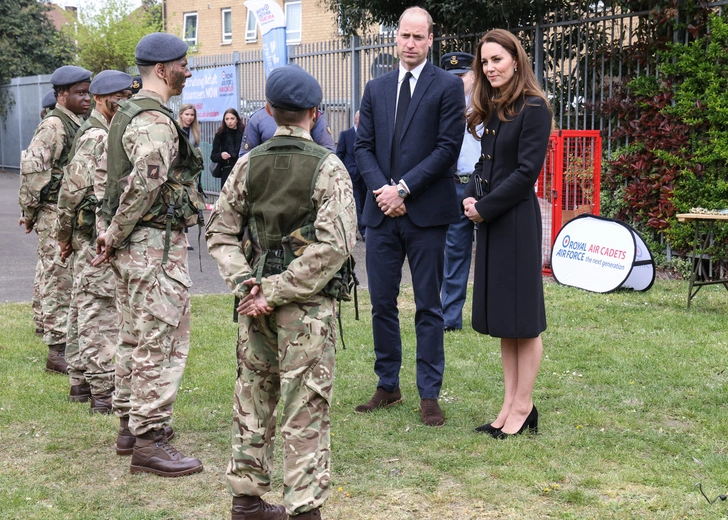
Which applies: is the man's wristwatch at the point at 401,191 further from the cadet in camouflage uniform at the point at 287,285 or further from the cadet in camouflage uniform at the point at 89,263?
the cadet in camouflage uniform at the point at 89,263

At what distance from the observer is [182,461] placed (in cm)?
452

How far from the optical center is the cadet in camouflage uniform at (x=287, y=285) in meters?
3.49

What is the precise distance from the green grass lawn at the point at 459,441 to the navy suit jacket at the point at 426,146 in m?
1.31

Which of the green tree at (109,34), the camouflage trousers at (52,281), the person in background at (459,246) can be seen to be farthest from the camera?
the green tree at (109,34)

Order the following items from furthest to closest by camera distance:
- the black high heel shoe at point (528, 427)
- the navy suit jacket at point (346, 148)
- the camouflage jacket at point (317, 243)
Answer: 1. the navy suit jacket at point (346, 148)
2. the black high heel shoe at point (528, 427)
3. the camouflage jacket at point (317, 243)

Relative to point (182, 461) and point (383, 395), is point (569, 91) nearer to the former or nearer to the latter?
point (383, 395)

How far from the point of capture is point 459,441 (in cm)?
489

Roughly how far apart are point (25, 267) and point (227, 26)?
78.3 feet

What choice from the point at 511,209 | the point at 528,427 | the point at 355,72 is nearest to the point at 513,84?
the point at 511,209

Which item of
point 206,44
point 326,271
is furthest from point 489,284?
point 206,44

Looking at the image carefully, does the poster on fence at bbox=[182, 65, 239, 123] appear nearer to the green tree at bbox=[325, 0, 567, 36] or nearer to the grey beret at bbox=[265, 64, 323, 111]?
the green tree at bbox=[325, 0, 567, 36]

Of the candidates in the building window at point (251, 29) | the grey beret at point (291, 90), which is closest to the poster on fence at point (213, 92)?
the building window at point (251, 29)

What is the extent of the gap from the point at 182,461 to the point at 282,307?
143cm

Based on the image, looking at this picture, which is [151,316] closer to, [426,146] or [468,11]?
[426,146]
